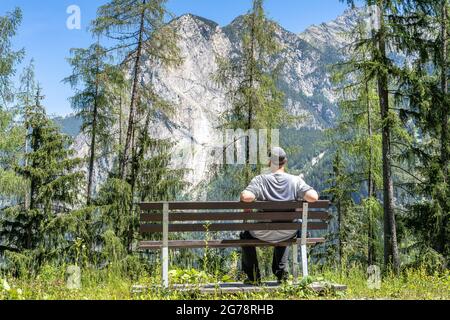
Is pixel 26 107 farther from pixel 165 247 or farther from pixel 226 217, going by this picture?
pixel 226 217

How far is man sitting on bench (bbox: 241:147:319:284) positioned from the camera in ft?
20.0

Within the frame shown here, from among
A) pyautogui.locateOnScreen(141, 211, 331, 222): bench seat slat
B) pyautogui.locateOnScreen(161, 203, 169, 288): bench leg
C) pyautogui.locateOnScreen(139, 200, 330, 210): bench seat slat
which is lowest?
pyautogui.locateOnScreen(161, 203, 169, 288): bench leg

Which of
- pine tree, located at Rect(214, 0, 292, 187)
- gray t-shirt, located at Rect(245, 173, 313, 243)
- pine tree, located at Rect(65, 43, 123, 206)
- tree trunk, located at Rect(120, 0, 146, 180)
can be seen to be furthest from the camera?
pine tree, located at Rect(65, 43, 123, 206)

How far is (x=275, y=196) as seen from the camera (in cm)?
629

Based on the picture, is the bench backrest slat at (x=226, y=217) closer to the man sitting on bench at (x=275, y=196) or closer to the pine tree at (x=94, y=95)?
the man sitting on bench at (x=275, y=196)

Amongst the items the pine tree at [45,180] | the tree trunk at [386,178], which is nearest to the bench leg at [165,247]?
the tree trunk at [386,178]

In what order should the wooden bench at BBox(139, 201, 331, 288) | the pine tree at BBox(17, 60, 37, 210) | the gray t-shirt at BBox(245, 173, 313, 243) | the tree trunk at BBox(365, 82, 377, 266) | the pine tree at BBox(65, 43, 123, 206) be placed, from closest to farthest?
the wooden bench at BBox(139, 201, 331, 288) → the gray t-shirt at BBox(245, 173, 313, 243) → the pine tree at BBox(65, 43, 123, 206) → the tree trunk at BBox(365, 82, 377, 266) → the pine tree at BBox(17, 60, 37, 210)

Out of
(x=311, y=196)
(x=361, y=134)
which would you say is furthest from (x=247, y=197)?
(x=361, y=134)

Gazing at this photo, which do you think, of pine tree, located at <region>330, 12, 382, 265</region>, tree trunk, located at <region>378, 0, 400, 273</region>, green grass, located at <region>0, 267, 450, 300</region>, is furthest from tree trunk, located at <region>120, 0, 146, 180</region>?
green grass, located at <region>0, 267, 450, 300</region>

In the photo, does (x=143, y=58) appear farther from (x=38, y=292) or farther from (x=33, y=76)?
(x=38, y=292)

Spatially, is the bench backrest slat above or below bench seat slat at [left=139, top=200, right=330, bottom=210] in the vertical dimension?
below

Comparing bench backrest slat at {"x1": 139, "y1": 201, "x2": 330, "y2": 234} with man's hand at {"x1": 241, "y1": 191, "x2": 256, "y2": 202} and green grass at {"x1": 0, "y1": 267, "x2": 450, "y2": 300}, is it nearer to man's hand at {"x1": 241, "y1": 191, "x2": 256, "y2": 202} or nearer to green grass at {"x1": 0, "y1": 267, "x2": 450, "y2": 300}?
man's hand at {"x1": 241, "y1": 191, "x2": 256, "y2": 202}

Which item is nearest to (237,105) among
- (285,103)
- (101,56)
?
(285,103)

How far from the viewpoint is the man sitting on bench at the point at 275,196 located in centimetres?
609
